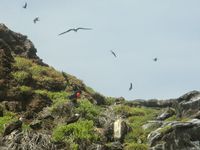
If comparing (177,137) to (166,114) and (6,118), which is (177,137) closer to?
(166,114)

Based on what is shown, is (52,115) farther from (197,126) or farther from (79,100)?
(197,126)

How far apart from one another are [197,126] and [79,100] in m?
7.99

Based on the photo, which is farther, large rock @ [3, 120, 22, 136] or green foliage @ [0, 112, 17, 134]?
green foliage @ [0, 112, 17, 134]

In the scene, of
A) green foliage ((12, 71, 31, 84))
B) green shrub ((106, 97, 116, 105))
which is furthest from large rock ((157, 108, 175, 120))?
green foliage ((12, 71, 31, 84))

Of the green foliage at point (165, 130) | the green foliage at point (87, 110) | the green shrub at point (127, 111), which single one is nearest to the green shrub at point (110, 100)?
the green shrub at point (127, 111)

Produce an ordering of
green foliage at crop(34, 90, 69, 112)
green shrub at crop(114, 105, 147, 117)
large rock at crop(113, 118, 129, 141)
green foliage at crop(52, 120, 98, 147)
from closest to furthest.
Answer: green foliage at crop(52, 120, 98, 147) < large rock at crop(113, 118, 129, 141) < green foliage at crop(34, 90, 69, 112) < green shrub at crop(114, 105, 147, 117)

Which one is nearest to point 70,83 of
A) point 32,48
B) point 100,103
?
point 100,103

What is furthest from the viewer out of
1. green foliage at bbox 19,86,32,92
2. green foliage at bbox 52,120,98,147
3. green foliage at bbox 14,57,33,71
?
green foliage at bbox 14,57,33,71

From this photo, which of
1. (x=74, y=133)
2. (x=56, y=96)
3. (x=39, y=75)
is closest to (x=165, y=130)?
(x=74, y=133)

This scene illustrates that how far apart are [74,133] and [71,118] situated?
1.67m

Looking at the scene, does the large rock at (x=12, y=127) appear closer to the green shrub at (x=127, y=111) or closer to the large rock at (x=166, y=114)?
the green shrub at (x=127, y=111)

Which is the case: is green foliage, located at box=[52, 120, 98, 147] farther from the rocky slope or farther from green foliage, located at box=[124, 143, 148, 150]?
green foliage, located at box=[124, 143, 148, 150]

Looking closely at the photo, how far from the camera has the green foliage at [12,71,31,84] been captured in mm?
28300

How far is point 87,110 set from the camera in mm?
26953
